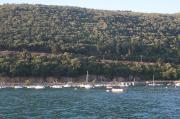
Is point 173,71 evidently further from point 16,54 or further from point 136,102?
point 136,102

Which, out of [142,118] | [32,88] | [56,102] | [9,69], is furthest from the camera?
[9,69]

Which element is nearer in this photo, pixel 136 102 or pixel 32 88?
pixel 136 102

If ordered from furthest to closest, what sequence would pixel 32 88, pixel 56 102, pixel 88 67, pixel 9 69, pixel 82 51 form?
1. pixel 82 51
2. pixel 88 67
3. pixel 9 69
4. pixel 32 88
5. pixel 56 102

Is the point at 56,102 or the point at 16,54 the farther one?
the point at 16,54

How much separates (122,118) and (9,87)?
81506 millimetres

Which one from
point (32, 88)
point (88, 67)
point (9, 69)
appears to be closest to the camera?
point (32, 88)

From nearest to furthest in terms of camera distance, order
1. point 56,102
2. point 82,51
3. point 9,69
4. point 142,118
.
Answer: point 142,118 < point 56,102 < point 9,69 < point 82,51

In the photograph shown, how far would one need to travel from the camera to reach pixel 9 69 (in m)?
159

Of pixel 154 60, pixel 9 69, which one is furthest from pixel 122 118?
pixel 154 60

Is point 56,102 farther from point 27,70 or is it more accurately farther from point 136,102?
point 27,70

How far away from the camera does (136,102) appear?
99562 mm

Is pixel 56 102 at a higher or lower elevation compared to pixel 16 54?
lower

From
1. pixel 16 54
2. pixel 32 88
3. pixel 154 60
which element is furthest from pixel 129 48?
pixel 32 88

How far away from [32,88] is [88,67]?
27757 mm
